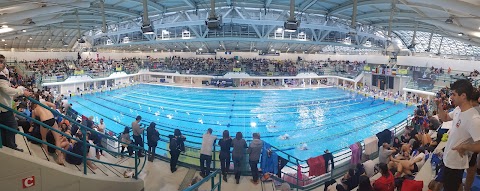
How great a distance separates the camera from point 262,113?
Result: 20.2 m

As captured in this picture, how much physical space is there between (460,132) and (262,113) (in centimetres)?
1798

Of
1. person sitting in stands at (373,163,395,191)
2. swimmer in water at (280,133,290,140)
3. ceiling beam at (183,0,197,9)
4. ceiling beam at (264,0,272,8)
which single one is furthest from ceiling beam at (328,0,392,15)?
person sitting in stands at (373,163,395,191)

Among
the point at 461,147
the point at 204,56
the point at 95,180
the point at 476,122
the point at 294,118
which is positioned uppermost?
the point at 204,56

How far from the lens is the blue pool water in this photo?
15.2m

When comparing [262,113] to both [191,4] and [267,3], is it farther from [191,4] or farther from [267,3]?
[191,4]

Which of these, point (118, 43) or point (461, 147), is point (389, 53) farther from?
point (461, 147)

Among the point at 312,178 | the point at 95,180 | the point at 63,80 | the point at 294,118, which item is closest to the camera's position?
the point at 95,180

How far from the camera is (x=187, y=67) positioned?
3459 cm

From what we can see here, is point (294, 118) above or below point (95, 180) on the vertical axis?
below

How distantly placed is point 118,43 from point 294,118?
23443 millimetres

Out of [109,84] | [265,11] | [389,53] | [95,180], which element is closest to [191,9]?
[265,11]

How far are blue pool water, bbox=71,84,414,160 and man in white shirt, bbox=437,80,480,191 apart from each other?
10.1 metres

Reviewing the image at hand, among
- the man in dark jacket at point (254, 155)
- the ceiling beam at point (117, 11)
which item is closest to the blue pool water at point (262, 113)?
the man in dark jacket at point (254, 155)

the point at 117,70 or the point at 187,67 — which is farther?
the point at 187,67
